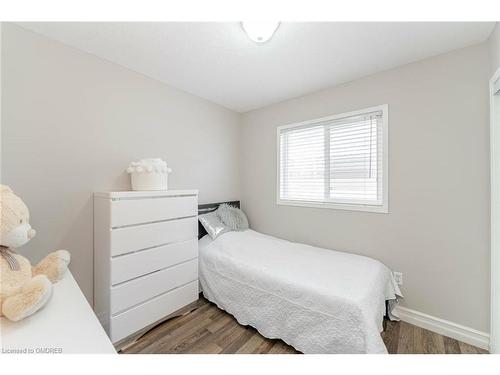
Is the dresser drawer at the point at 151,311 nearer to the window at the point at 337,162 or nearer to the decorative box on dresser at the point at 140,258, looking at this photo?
the decorative box on dresser at the point at 140,258

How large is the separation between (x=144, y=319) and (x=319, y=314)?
1.41m

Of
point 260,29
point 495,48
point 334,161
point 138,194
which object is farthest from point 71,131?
point 495,48

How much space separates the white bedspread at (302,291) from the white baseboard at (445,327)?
227 mm

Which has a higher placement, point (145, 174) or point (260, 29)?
point (260, 29)

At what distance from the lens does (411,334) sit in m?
1.74

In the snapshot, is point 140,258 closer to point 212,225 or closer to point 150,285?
point 150,285

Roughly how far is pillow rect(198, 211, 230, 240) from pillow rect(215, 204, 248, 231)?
0.23 feet

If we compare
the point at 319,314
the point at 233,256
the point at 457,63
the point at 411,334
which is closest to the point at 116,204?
the point at 233,256

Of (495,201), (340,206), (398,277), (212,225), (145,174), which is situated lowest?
(398,277)

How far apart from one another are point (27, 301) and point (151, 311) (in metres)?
1.15

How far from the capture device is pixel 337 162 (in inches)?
93.4

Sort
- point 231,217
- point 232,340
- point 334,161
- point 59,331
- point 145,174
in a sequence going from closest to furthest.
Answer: point 59,331, point 232,340, point 145,174, point 334,161, point 231,217

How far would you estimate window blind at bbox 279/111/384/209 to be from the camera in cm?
212

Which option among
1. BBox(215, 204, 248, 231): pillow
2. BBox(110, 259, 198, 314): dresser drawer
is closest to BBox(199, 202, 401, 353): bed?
BBox(110, 259, 198, 314): dresser drawer
